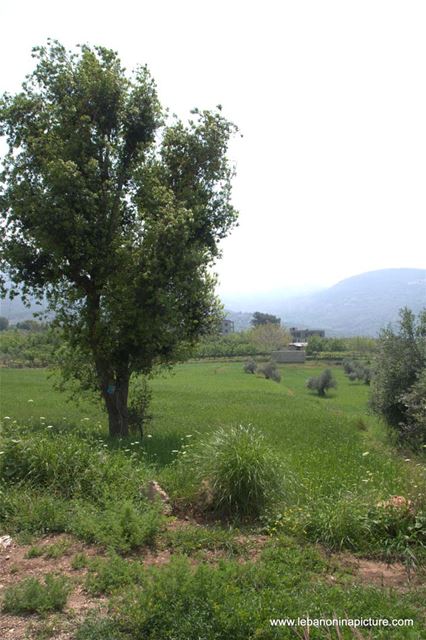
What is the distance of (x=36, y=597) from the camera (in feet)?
15.7

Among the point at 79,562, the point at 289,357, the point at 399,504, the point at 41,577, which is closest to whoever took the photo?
the point at 41,577

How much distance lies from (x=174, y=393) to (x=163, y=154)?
2387 cm

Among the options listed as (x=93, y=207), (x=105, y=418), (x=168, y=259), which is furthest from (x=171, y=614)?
(x=105, y=418)

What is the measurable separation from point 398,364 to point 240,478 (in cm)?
1380

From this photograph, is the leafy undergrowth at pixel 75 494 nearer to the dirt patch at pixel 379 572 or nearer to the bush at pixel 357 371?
the dirt patch at pixel 379 572

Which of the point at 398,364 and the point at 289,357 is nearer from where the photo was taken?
the point at 398,364

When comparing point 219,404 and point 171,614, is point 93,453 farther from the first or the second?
point 219,404

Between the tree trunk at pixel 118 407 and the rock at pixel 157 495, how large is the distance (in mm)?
7873

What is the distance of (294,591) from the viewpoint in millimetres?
4844

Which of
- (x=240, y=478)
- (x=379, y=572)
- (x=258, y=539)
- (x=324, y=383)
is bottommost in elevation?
(x=324, y=383)

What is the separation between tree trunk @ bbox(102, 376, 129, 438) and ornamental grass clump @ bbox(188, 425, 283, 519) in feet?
25.7

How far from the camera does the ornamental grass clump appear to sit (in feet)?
24.6

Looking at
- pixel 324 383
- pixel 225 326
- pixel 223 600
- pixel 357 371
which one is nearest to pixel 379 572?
pixel 223 600

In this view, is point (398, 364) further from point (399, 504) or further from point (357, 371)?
point (357, 371)
